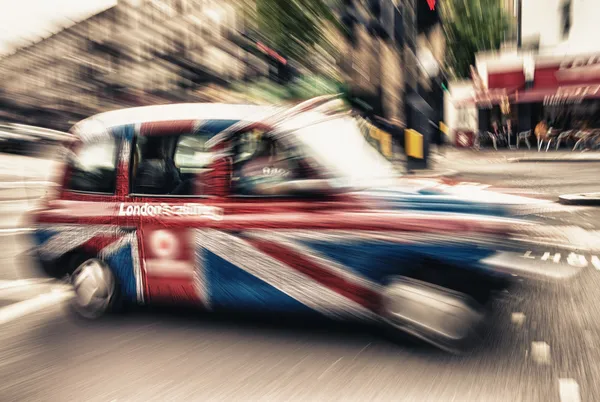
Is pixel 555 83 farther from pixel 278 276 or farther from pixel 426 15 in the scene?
pixel 278 276

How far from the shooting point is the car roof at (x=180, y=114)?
4109mm

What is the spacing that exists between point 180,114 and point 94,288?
1.55 m

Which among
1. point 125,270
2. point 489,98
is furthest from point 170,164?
point 489,98

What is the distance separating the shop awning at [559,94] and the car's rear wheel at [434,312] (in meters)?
29.7

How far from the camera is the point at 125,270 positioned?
444cm

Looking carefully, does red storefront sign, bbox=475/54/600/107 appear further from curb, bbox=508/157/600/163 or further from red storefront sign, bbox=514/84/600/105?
curb, bbox=508/157/600/163

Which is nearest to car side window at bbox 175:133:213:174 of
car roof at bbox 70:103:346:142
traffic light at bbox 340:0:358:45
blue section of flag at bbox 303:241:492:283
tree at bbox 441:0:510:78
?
car roof at bbox 70:103:346:142

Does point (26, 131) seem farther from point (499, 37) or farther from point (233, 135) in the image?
point (499, 37)

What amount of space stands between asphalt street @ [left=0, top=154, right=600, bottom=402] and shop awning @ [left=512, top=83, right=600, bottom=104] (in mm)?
27732

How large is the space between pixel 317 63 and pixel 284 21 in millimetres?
2247

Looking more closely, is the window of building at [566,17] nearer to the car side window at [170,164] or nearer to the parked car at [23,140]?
the parked car at [23,140]

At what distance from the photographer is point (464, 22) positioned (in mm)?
40250

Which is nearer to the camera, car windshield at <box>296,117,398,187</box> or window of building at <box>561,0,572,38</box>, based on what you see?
car windshield at <box>296,117,398,187</box>

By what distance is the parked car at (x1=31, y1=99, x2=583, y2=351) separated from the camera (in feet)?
11.6
